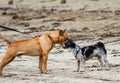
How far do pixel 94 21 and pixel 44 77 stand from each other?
52.5 feet

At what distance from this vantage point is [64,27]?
2977 cm

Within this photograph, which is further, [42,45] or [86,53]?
[86,53]

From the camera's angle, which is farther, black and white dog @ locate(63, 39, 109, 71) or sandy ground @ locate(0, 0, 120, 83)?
black and white dog @ locate(63, 39, 109, 71)

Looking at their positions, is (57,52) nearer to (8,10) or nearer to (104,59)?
(104,59)

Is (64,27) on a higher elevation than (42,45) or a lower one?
lower

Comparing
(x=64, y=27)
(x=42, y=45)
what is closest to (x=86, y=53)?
(x=42, y=45)

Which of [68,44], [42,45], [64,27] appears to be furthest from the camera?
[64,27]

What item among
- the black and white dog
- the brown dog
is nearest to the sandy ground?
the black and white dog

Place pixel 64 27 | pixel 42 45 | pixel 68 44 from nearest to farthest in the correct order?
pixel 42 45 → pixel 68 44 → pixel 64 27

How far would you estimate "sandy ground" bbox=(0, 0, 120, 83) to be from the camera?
14.9 meters

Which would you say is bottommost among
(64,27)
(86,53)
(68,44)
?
(64,27)

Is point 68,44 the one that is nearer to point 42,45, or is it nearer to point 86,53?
point 86,53

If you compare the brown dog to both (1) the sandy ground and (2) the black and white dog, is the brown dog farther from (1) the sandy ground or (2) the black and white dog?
(2) the black and white dog

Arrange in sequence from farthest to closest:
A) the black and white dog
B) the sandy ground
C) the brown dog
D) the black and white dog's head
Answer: the black and white dog, the black and white dog's head, the brown dog, the sandy ground
